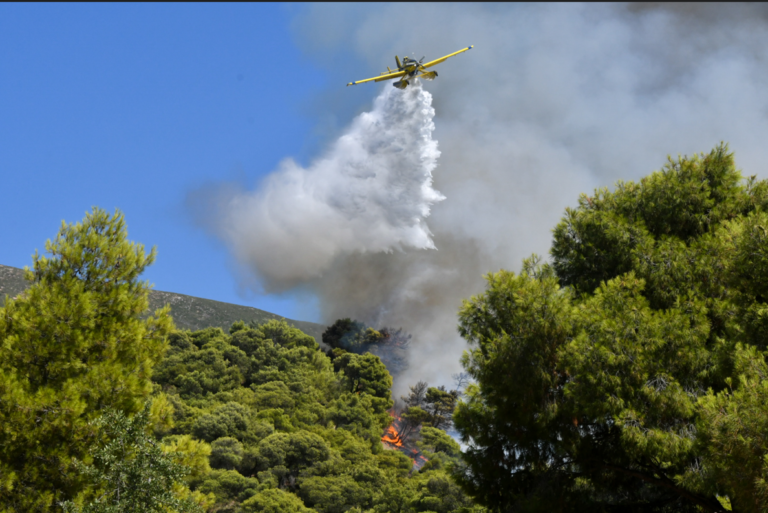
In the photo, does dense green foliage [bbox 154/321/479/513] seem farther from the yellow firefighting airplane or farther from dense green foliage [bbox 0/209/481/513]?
the yellow firefighting airplane

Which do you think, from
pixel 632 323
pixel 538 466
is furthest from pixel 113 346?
pixel 632 323

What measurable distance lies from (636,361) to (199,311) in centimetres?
9208

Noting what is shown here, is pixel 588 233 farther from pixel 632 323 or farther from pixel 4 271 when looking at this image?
pixel 4 271

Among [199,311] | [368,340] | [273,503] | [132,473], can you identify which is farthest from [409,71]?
[199,311]

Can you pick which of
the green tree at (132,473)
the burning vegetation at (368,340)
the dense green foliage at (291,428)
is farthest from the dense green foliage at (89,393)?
the burning vegetation at (368,340)

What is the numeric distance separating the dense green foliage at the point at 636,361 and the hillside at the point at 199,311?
242 ft

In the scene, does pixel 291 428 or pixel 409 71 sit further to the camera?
pixel 291 428

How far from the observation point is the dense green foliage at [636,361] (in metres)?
→ 9.29

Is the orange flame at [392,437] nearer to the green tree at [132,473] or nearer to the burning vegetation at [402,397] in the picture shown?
the burning vegetation at [402,397]

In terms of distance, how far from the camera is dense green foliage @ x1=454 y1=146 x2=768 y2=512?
9.29m

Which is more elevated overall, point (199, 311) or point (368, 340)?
point (199, 311)

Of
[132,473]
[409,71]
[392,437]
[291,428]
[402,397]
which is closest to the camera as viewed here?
[132,473]

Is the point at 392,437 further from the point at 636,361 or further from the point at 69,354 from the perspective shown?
the point at 636,361

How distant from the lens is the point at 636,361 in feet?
34.1
